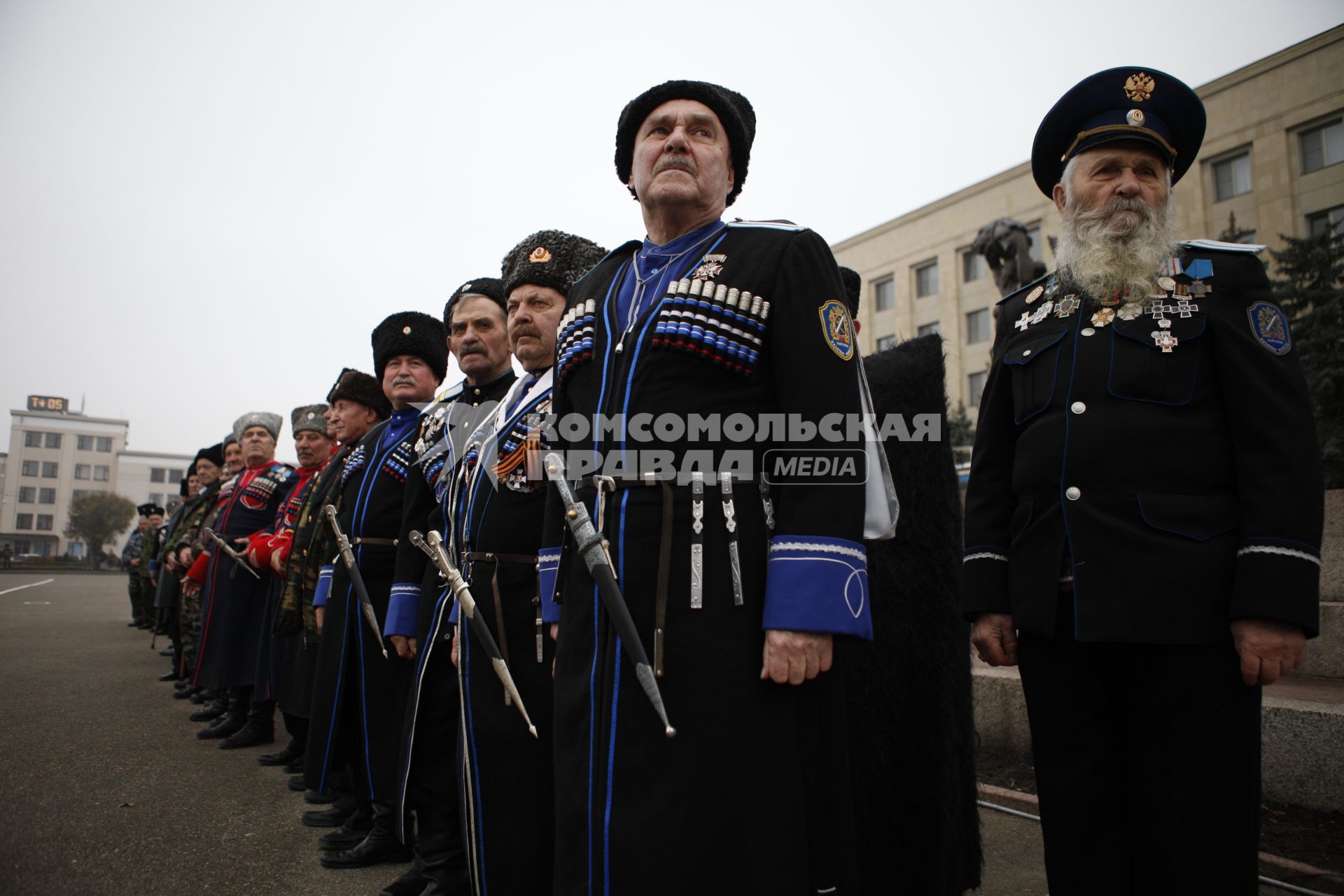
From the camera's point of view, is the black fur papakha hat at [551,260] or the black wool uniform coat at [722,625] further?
the black fur papakha hat at [551,260]

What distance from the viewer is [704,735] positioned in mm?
1904

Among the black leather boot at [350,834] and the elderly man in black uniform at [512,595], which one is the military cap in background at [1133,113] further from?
the black leather boot at [350,834]

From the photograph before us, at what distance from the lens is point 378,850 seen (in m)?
4.05

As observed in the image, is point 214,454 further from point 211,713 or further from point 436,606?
point 436,606

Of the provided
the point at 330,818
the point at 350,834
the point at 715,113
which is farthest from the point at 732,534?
the point at 330,818

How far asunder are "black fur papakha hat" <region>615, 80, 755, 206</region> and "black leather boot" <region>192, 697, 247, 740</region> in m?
6.18

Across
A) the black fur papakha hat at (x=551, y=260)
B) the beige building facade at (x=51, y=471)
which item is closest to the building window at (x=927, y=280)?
the black fur papakha hat at (x=551, y=260)

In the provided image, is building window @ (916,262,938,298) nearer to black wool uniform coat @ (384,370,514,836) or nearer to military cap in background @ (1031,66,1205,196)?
black wool uniform coat @ (384,370,514,836)

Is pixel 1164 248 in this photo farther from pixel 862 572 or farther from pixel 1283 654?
pixel 862 572

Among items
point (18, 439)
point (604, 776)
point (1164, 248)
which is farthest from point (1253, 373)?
point (18, 439)

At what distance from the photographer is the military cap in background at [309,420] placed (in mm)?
7293

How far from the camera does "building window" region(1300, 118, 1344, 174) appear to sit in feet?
90.6

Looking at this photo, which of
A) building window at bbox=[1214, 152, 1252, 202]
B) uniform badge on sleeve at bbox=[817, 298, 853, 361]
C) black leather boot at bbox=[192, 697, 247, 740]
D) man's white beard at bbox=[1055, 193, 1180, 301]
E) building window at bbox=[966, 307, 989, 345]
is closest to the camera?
uniform badge on sleeve at bbox=[817, 298, 853, 361]

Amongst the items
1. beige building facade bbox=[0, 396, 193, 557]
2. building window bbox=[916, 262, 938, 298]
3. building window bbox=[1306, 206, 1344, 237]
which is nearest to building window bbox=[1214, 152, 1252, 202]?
building window bbox=[1306, 206, 1344, 237]
